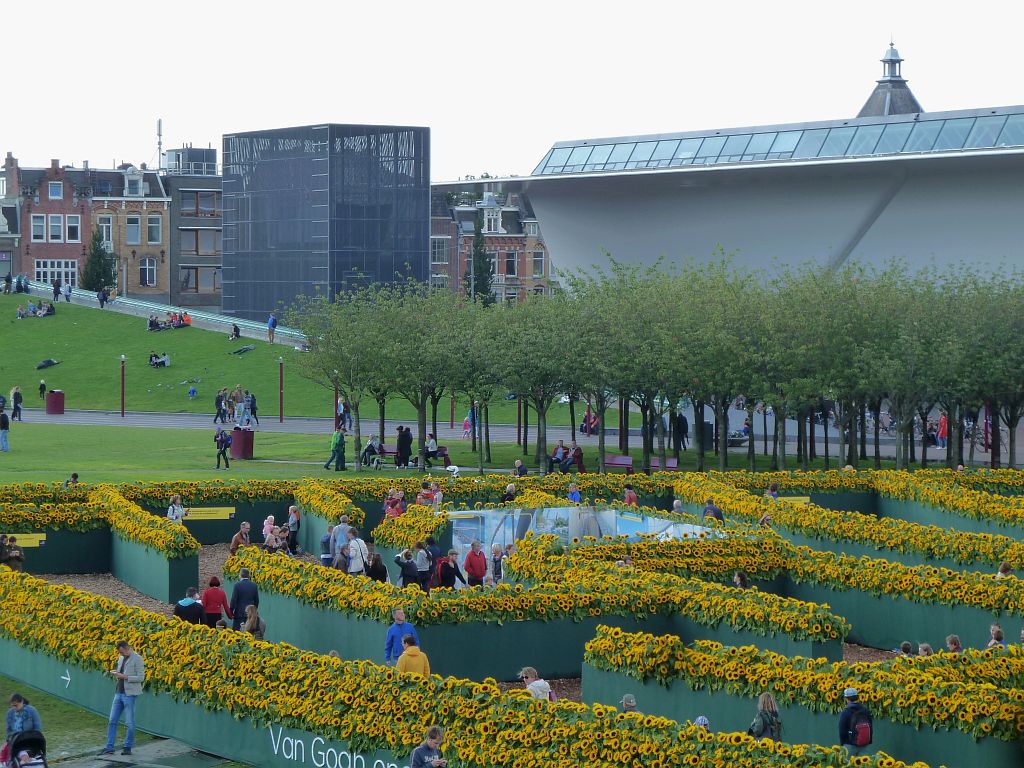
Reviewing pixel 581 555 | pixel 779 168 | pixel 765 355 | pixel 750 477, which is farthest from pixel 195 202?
pixel 581 555

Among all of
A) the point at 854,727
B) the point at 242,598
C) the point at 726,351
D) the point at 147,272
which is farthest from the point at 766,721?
the point at 147,272

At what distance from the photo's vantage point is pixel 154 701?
735 inches

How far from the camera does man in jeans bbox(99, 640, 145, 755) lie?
1791 cm

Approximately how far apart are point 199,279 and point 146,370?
41.0 meters

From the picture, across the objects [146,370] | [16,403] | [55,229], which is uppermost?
[55,229]

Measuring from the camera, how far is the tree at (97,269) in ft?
333

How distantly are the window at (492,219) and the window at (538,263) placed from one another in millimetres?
3682

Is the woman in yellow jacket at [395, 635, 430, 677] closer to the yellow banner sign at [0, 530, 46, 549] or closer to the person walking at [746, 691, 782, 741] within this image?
the person walking at [746, 691, 782, 741]

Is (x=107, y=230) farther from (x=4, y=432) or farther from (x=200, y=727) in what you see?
(x=200, y=727)

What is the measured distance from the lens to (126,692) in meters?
18.1

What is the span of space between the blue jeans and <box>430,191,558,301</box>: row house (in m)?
95.5

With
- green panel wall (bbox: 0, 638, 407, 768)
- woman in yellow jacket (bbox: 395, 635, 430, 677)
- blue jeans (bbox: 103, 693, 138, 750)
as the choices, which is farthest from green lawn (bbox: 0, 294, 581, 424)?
woman in yellow jacket (bbox: 395, 635, 430, 677)

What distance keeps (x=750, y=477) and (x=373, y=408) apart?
33435 millimetres

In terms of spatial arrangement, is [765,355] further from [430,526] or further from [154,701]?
[154,701]
